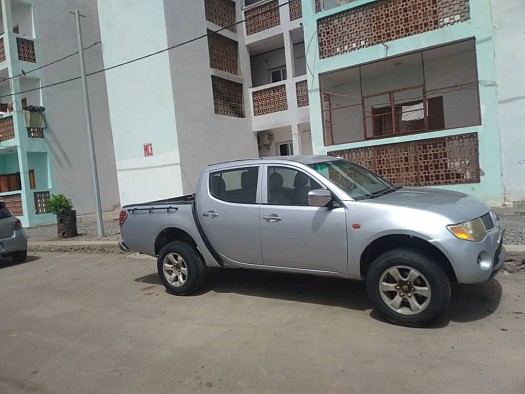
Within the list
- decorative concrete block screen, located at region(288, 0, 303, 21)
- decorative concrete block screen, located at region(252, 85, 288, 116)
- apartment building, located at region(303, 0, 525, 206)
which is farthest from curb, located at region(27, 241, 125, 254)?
decorative concrete block screen, located at region(288, 0, 303, 21)

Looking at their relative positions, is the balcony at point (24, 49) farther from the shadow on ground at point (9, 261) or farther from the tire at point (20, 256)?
the tire at point (20, 256)

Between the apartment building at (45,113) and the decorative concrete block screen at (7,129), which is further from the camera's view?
the decorative concrete block screen at (7,129)

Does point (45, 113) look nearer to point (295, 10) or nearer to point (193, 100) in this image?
point (193, 100)

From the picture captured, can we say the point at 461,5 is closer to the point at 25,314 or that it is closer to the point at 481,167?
the point at 481,167

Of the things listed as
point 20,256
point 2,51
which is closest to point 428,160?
point 20,256

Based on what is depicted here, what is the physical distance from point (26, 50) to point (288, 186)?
1735 centimetres

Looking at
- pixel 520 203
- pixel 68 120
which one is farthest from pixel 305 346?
pixel 68 120

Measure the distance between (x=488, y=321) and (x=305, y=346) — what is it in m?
1.86

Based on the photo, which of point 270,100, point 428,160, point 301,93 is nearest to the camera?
point 428,160

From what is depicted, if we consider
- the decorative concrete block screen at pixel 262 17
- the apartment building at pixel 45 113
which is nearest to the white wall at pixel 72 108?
the apartment building at pixel 45 113

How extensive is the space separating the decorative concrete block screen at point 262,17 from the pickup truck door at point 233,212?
1149 cm

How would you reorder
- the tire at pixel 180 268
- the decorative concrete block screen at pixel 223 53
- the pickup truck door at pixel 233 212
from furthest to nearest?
the decorative concrete block screen at pixel 223 53
the tire at pixel 180 268
the pickup truck door at pixel 233 212

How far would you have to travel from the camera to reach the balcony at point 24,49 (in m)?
18.3

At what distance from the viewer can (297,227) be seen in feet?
16.8
